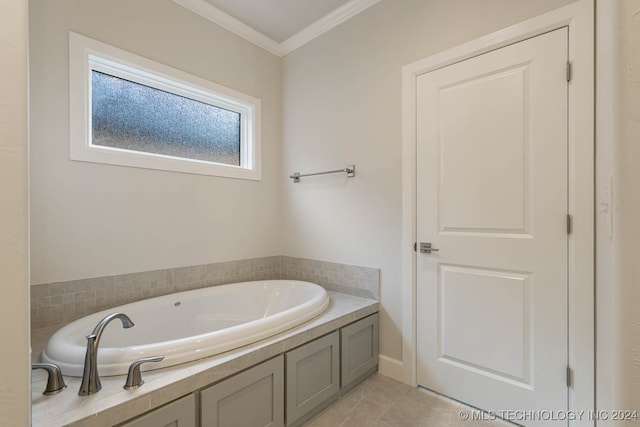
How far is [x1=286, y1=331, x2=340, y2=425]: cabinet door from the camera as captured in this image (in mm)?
1448

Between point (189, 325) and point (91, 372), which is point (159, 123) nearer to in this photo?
point (189, 325)

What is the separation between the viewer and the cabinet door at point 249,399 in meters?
1.14

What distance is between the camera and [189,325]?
197 cm

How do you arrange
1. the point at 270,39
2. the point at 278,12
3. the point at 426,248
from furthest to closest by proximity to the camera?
the point at 270,39, the point at 278,12, the point at 426,248

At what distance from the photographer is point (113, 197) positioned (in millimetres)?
1799

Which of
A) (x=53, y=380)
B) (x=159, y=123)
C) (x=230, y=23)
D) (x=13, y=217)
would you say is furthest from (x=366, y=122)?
(x=53, y=380)

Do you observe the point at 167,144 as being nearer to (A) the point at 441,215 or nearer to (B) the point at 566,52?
(A) the point at 441,215

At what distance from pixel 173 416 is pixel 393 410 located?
122 cm

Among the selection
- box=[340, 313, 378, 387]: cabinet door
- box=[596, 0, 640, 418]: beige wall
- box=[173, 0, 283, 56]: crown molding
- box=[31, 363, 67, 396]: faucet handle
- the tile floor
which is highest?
box=[173, 0, 283, 56]: crown molding

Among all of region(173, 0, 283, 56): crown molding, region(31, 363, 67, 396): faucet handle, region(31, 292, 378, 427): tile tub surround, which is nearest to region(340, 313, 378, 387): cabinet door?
region(31, 292, 378, 427): tile tub surround

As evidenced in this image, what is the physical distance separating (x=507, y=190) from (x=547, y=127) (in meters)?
0.36

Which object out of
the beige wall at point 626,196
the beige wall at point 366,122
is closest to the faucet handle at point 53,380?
the beige wall at point 626,196

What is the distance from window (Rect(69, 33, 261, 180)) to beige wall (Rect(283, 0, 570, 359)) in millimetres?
543

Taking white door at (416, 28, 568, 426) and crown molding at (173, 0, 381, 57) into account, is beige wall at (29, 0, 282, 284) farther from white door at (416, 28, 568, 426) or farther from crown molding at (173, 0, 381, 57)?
white door at (416, 28, 568, 426)
